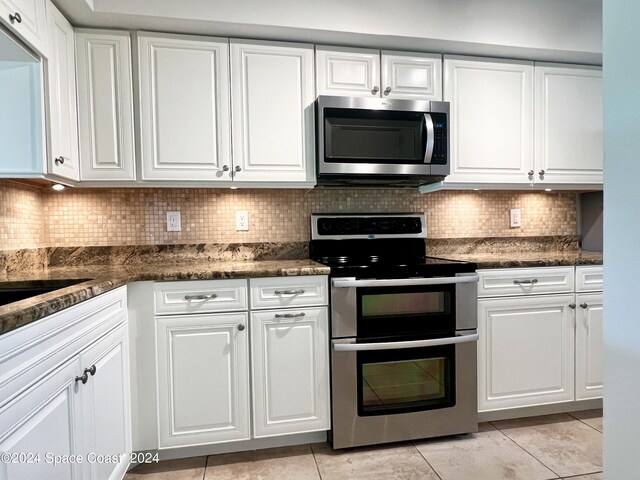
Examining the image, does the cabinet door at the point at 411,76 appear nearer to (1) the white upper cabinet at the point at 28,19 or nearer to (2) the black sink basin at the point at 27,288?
(1) the white upper cabinet at the point at 28,19

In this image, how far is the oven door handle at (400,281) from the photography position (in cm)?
183

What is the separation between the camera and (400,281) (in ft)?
6.10

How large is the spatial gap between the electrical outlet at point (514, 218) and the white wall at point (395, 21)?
956mm

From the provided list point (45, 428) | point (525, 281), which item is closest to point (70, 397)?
point (45, 428)

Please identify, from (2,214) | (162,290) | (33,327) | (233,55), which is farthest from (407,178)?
(2,214)

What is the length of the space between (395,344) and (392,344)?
15 mm

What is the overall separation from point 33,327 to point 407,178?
72.2 inches

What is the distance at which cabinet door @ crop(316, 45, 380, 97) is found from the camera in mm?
2039

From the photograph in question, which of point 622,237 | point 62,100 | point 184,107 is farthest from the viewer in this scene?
point 184,107

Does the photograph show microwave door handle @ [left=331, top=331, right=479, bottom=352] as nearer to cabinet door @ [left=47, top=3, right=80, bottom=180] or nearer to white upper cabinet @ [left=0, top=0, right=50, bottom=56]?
cabinet door @ [left=47, top=3, right=80, bottom=180]

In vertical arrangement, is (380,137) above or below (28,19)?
below

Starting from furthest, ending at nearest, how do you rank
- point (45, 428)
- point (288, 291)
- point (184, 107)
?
point (184, 107) → point (288, 291) → point (45, 428)

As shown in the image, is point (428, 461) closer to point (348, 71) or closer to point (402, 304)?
point (402, 304)

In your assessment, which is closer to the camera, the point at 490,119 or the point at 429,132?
the point at 429,132
